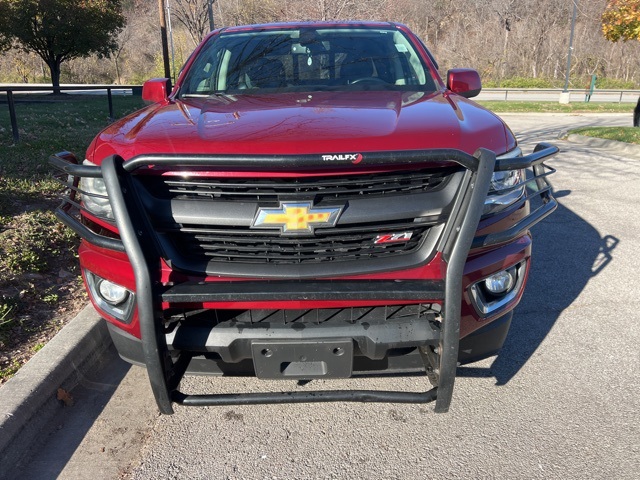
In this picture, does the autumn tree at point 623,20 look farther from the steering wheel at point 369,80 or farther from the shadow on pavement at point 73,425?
the shadow on pavement at point 73,425

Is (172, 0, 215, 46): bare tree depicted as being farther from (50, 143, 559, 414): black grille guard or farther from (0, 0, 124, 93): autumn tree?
(50, 143, 559, 414): black grille guard

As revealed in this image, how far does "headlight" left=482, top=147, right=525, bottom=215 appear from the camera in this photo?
246 cm

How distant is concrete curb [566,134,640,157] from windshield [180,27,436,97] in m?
8.18

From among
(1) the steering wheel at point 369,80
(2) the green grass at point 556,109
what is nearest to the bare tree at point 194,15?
(2) the green grass at point 556,109

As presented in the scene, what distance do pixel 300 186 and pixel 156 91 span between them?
1878 mm

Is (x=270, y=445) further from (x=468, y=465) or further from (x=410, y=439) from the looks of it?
(x=468, y=465)

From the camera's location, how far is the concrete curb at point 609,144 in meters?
10.5

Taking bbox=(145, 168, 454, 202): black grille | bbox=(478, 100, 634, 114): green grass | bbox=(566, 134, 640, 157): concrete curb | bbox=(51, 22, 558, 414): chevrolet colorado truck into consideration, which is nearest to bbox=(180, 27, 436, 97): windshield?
bbox=(51, 22, 558, 414): chevrolet colorado truck

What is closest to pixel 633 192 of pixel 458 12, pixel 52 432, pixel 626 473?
pixel 626 473

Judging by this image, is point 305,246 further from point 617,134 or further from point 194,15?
point 194,15

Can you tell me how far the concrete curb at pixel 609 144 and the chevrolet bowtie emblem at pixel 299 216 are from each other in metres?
9.93

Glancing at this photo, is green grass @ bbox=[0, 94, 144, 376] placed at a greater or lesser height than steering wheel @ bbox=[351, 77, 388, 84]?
lesser

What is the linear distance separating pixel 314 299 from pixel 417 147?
739mm

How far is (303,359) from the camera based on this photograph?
2303 mm
